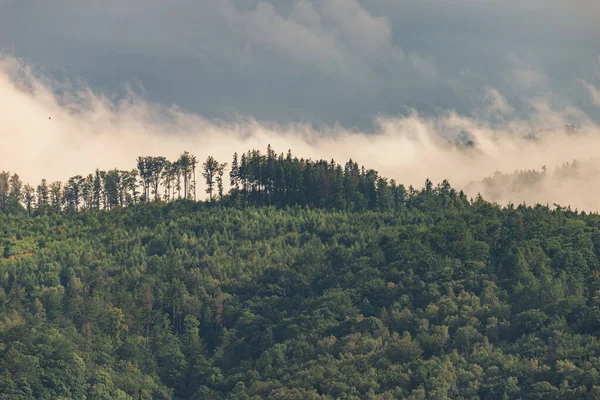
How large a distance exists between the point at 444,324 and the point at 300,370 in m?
23.4

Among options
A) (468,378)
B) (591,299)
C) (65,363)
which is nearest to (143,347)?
(65,363)

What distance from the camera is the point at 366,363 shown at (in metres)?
180

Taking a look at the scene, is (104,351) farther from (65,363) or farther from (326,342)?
(326,342)

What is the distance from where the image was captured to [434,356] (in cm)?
18138

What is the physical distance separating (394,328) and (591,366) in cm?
3473

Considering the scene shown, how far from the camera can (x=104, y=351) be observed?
195 metres

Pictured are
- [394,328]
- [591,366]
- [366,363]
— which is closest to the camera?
[591,366]

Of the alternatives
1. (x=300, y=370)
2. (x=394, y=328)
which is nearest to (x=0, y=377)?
(x=300, y=370)

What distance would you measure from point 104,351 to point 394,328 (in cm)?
4456

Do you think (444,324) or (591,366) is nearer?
(591,366)

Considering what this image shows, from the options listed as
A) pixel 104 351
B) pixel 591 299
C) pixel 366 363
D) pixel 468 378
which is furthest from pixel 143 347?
pixel 591 299

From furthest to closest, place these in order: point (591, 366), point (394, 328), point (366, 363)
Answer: point (394, 328), point (366, 363), point (591, 366)

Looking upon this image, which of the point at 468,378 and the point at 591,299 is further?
the point at 591,299

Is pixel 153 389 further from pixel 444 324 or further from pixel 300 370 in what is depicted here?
pixel 444 324
